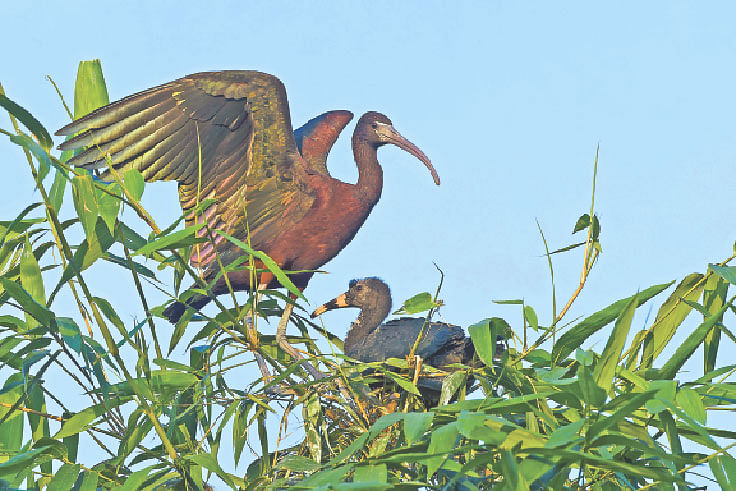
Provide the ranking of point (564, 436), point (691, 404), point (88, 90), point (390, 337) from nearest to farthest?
point (564, 436), point (691, 404), point (88, 90), point (390, 337)

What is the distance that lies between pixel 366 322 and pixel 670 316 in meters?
1.77

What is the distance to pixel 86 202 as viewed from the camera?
7.31ft

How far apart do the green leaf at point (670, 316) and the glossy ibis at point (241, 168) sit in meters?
1.37

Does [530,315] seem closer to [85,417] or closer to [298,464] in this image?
[298,464]

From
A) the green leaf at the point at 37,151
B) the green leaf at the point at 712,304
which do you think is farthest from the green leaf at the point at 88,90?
the green leaf at the point at 712,304

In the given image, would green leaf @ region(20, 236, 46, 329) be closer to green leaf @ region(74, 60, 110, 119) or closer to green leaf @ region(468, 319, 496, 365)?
green leaf @ region(74, 60, 110, 119)

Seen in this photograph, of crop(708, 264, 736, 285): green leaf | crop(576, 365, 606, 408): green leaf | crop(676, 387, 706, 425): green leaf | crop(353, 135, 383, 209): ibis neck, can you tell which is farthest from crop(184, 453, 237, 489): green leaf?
crop(353, 135, 383, 209): ibis neck

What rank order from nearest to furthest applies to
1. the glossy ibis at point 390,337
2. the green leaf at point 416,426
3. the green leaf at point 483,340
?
the green leaf at point 416,426 < the green leaf at point 483,340 < the glossy ibis at point 390,337

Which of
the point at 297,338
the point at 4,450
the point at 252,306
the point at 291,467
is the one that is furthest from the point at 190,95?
the point at 291,467

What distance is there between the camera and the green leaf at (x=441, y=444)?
178cm

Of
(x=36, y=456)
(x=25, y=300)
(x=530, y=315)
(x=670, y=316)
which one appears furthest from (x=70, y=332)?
(x=670, y=316)

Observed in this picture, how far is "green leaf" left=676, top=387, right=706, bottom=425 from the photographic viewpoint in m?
1.93

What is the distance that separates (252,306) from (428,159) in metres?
1.77

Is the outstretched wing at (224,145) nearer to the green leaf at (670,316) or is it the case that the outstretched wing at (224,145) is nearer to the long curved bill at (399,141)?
the long curved bill at (399,141)
